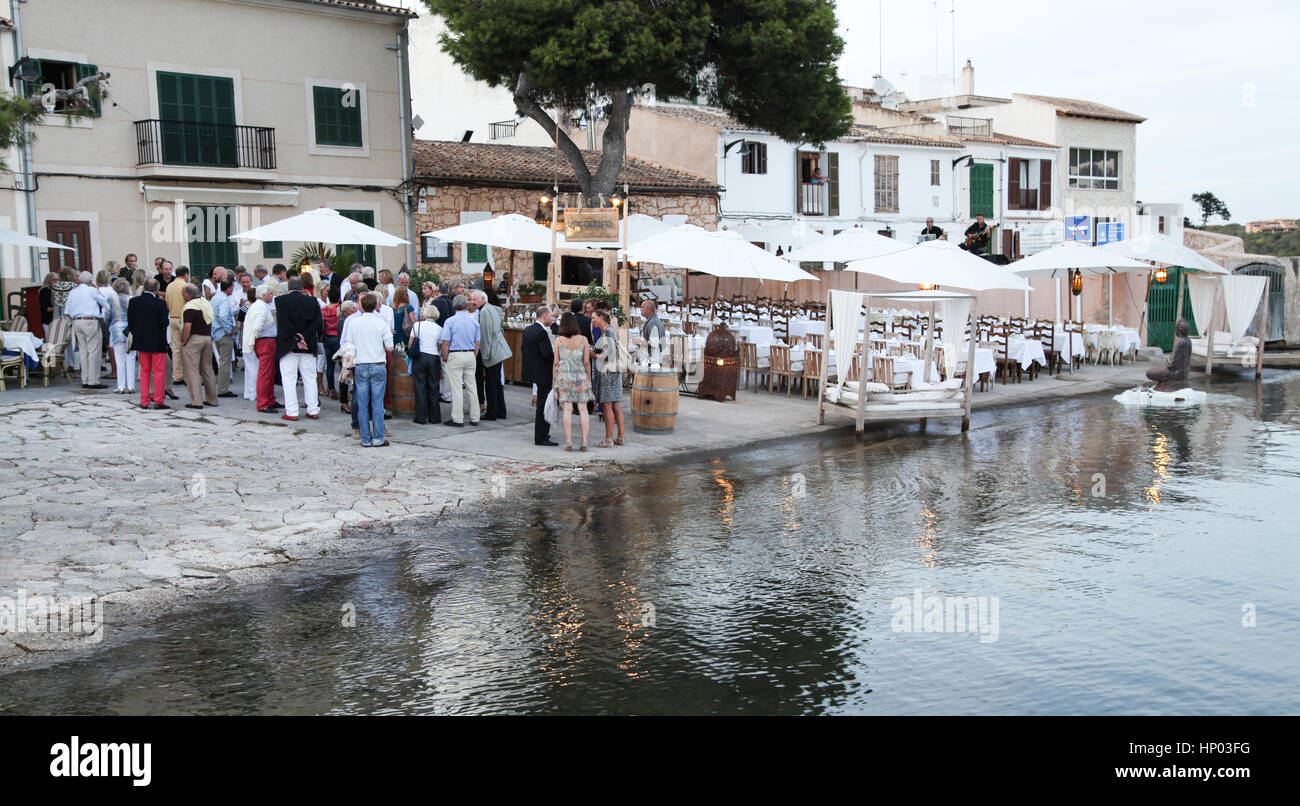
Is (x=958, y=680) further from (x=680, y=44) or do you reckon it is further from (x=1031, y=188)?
(x=1031, y=188)

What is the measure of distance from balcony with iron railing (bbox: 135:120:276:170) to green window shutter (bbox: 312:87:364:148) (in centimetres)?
124

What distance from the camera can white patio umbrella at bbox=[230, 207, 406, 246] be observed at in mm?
16250

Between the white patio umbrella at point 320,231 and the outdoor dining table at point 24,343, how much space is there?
313 cm

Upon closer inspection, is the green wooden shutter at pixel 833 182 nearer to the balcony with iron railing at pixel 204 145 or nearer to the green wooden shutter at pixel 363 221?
the green wooden shutter at pixel 363 221

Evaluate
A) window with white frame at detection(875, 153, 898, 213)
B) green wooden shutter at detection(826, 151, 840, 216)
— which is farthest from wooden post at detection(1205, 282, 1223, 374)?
window with white frame at detection(875, 153, 898, 213)

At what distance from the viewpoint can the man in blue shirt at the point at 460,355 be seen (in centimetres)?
1348

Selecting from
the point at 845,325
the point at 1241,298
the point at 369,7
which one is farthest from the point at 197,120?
the point at 1241,298

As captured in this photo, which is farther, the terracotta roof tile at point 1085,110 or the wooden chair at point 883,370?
the terracotta roof tile at point 1085,110

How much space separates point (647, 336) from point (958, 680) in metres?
10.1

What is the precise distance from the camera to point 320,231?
16.6 m

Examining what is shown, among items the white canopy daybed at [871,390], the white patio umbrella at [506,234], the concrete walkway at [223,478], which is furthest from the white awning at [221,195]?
the white canopy daybed at [871,390]

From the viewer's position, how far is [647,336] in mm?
15516
